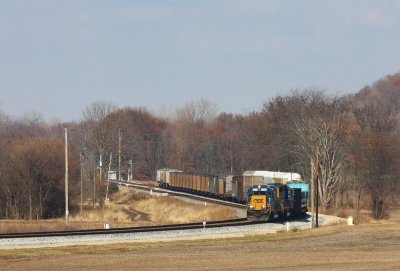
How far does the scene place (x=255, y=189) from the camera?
56.8 metres

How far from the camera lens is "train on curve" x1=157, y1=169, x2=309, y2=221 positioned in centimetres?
5647

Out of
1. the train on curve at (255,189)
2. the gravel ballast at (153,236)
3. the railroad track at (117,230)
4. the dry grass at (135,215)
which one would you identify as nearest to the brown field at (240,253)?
the gravel ballast at (153,236)

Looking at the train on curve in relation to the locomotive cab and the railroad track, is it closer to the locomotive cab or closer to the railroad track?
the locomotive cab

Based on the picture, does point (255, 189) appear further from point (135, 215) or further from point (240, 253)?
point (135, 215)

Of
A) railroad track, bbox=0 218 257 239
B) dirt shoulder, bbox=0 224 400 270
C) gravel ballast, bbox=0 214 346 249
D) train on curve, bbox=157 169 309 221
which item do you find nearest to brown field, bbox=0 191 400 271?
dirt shoulder, bbox=0 224 400 270

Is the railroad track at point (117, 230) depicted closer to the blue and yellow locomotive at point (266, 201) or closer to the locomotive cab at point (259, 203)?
the locomotive cab at point (259, 203)

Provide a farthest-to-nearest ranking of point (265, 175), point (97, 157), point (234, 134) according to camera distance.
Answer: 1. point (234, 134)
2. point (97, 157)
3. point (265, 175)

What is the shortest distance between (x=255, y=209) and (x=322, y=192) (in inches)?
1375

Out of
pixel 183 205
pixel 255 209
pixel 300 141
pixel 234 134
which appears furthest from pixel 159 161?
pixel 255 209

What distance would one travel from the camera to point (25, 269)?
31516mm

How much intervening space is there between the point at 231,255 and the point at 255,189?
19.7 meters

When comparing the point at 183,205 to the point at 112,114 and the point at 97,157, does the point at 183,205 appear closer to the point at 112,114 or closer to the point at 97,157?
the point at 97,157

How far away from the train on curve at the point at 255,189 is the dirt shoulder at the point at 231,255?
7.01 m

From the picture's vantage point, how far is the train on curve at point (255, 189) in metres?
56.5
